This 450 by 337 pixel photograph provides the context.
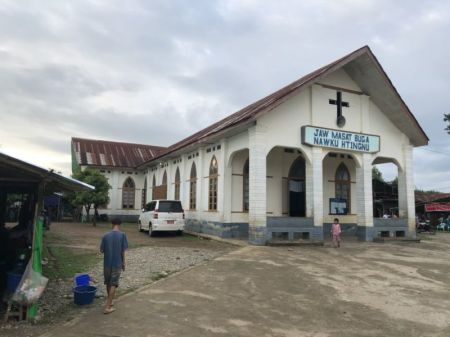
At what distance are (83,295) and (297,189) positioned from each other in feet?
46.9

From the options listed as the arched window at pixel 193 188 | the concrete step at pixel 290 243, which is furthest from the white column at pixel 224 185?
the arched window at pixel 193 188

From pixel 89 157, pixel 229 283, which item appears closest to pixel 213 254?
pixel 229 283

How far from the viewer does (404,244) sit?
1683 centimetres

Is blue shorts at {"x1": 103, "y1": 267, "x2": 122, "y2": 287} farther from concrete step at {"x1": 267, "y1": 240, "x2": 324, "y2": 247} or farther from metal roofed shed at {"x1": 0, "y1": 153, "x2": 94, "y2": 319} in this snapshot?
concrete step at {"x1": 267, "y1": 240, "x2": 324, "y2": 247}

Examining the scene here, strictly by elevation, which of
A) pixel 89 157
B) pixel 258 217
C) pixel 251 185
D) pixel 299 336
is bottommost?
pixel 299 336

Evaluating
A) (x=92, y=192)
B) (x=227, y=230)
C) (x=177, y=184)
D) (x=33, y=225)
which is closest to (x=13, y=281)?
(x=33, y=225)

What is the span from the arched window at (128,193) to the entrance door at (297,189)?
1586cm

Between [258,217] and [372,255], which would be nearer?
[372,255]

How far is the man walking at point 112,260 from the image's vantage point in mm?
6477

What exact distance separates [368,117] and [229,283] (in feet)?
41.0

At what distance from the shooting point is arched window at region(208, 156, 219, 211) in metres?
18.4

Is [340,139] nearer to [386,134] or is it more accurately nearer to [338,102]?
[338,102]

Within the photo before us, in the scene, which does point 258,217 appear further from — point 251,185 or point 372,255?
point 372,255

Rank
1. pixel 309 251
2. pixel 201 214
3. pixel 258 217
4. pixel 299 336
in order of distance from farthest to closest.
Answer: pixel 201 214
pixel 258 217
pixel 309 251
pixel 299 336
